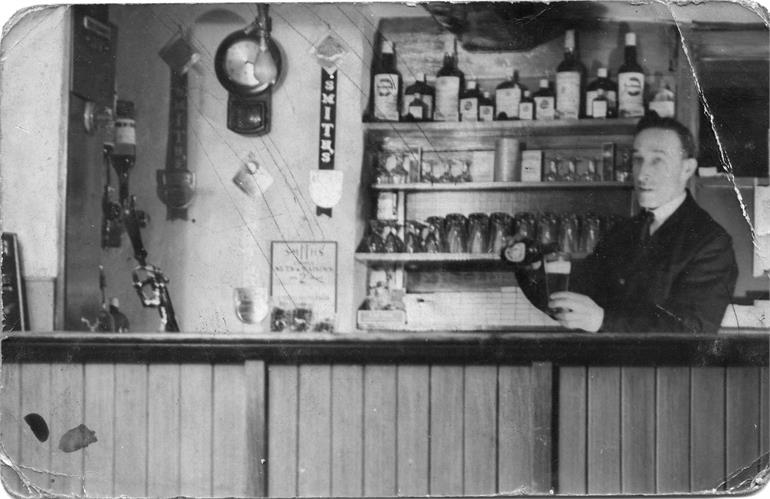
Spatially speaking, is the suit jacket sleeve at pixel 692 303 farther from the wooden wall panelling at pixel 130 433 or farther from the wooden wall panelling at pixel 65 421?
the wooden wall panelling at pixel 65 421

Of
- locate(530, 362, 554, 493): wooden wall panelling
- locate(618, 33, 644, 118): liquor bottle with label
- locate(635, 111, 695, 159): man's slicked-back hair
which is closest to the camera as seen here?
locate(530, 362, 554, 493): wooden wall panelling

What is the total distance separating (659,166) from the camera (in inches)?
109

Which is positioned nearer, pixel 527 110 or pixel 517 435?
pixel 517 435

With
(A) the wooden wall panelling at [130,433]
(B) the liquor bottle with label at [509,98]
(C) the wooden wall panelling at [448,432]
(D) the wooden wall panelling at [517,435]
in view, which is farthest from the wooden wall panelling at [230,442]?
(B) the liquor bottle with label at [509,98]

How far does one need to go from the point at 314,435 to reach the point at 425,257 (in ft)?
2.43

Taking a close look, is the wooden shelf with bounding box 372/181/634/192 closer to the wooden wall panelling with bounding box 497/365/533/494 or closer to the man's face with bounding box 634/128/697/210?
the man's face with bounding box 634/128/697/210

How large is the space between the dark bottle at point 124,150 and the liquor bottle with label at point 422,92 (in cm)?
95

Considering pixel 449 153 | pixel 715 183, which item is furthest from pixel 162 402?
pixel 715 183

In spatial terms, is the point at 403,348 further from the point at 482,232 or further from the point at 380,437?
the point at 482,232

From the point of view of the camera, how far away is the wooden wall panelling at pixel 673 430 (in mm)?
2590

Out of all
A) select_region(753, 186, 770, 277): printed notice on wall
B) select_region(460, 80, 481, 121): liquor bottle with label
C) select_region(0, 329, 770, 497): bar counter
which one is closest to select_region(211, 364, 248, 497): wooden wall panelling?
select_region(0, 329, 770, 497): bar counter

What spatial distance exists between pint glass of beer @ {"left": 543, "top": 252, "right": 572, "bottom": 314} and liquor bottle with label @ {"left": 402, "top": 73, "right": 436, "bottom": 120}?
0.65 metres

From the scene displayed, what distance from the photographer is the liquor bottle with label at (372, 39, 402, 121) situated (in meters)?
2.81

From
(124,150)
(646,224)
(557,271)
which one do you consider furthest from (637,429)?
(124,150)
